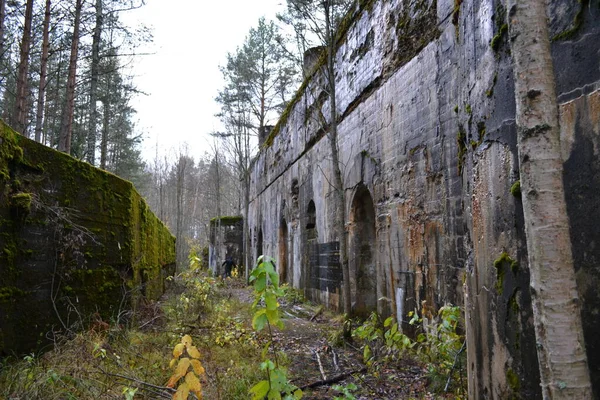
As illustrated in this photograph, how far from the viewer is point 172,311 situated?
7719mm

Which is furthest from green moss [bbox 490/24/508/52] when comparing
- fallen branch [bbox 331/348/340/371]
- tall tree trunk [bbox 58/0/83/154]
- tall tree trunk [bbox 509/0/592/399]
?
tall tree trunk [bbox 58/0/83/154]

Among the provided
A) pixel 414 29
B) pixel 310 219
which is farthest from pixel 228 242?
pixel 414 29

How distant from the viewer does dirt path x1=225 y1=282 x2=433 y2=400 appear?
429 centimetres

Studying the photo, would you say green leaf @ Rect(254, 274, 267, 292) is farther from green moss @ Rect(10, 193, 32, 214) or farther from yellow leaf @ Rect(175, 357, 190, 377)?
green moss @ Rect(10, 193, 32, 214)

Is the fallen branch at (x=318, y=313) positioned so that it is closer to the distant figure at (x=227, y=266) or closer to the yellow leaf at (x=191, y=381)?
the yellow leaf at (x=191, y=381)

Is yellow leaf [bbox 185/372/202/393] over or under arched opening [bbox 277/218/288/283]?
under

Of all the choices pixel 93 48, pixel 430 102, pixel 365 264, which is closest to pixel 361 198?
pixel 365 264

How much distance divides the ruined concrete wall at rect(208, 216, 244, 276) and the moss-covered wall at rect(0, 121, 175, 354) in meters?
16.8

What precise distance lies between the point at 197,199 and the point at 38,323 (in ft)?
→ 118

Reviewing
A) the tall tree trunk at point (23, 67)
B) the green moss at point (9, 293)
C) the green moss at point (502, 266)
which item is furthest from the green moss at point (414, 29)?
the tall tree trunk at point (23, 67)

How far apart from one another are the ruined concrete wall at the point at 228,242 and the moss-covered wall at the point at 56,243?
16768 mm

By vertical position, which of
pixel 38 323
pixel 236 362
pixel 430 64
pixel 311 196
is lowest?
pixel 236 362

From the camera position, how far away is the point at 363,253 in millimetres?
7930

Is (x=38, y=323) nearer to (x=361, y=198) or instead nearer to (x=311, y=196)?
(x=361, y=198)
